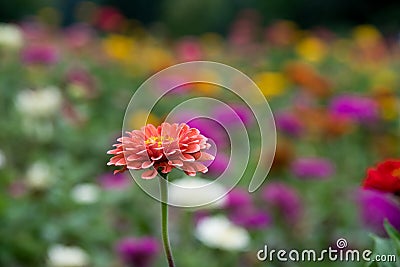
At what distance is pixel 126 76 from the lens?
2695mm

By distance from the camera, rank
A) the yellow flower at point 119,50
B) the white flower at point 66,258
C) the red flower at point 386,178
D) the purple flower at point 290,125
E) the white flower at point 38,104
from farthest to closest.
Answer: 1. the yellow flower at point 119,50
2. the purple flower at point 290,125
3. the white flower at point 38,104
4. the white flower at point 66,258
5. the red flower at point 386,178

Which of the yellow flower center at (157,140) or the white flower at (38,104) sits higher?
the white flower at (38,104)

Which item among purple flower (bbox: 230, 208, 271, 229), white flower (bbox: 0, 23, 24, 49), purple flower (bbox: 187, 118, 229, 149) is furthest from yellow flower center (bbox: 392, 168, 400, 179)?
white flower (bbox: 0, 23, 24, 49)

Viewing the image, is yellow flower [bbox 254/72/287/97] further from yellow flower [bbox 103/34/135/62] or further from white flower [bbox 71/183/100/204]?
white flower [bbox 71/183/100/204]

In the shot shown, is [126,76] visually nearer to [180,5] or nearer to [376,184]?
[376,184]

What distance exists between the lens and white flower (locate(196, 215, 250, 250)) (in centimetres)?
119

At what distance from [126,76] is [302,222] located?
138cm

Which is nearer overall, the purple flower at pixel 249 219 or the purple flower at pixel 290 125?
the purple flower at pixel 249 219

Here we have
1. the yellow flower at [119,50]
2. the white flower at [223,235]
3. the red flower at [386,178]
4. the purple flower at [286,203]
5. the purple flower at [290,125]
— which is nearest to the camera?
the red flower at [386,178]

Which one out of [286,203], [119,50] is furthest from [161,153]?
[119,50]

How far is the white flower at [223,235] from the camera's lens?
1191 mm

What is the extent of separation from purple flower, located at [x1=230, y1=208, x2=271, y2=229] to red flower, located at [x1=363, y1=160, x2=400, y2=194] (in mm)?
674

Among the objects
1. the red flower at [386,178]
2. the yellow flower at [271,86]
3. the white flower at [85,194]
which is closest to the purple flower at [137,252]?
the white flower at [85,194]

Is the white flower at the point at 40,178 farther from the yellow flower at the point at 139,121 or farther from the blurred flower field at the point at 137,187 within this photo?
the yellow flower at the point at 139,121
